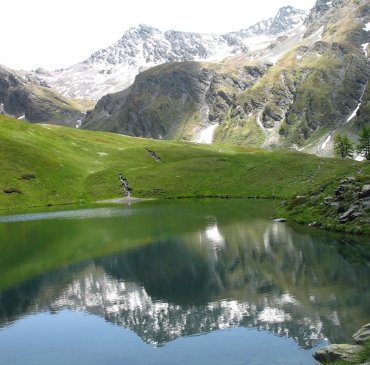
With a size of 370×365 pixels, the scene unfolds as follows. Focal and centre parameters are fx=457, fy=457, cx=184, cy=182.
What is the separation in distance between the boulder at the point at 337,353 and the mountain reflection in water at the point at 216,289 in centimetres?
310

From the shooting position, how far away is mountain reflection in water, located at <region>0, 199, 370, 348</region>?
113ft

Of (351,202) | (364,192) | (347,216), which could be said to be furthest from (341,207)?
(364,192)

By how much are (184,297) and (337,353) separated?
19182 millimetres

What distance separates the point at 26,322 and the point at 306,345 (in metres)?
23.5

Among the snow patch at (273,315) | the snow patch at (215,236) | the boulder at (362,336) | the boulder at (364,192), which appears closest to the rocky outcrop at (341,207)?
the boulder at (364,192)

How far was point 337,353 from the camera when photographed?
25.2 meters

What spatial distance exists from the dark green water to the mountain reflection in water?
0.40 ft

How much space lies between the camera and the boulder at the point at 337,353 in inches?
968

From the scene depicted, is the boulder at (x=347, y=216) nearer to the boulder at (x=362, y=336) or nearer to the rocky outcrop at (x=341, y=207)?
the rocky outcrop at (x=341, y=207)

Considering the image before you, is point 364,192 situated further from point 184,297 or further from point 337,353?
point 337,353

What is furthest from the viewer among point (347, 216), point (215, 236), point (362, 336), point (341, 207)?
point (215, 236)

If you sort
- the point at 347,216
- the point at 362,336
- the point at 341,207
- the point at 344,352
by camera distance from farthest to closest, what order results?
1. the point at 341,207
2. the point at 347,216
3. the point at 362,336
4. the point at 344,352

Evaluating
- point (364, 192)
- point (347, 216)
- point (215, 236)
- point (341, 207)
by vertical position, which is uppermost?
point (364, 192)

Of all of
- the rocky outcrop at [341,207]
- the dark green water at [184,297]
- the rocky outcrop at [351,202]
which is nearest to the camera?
the dark green water at [184,297]
